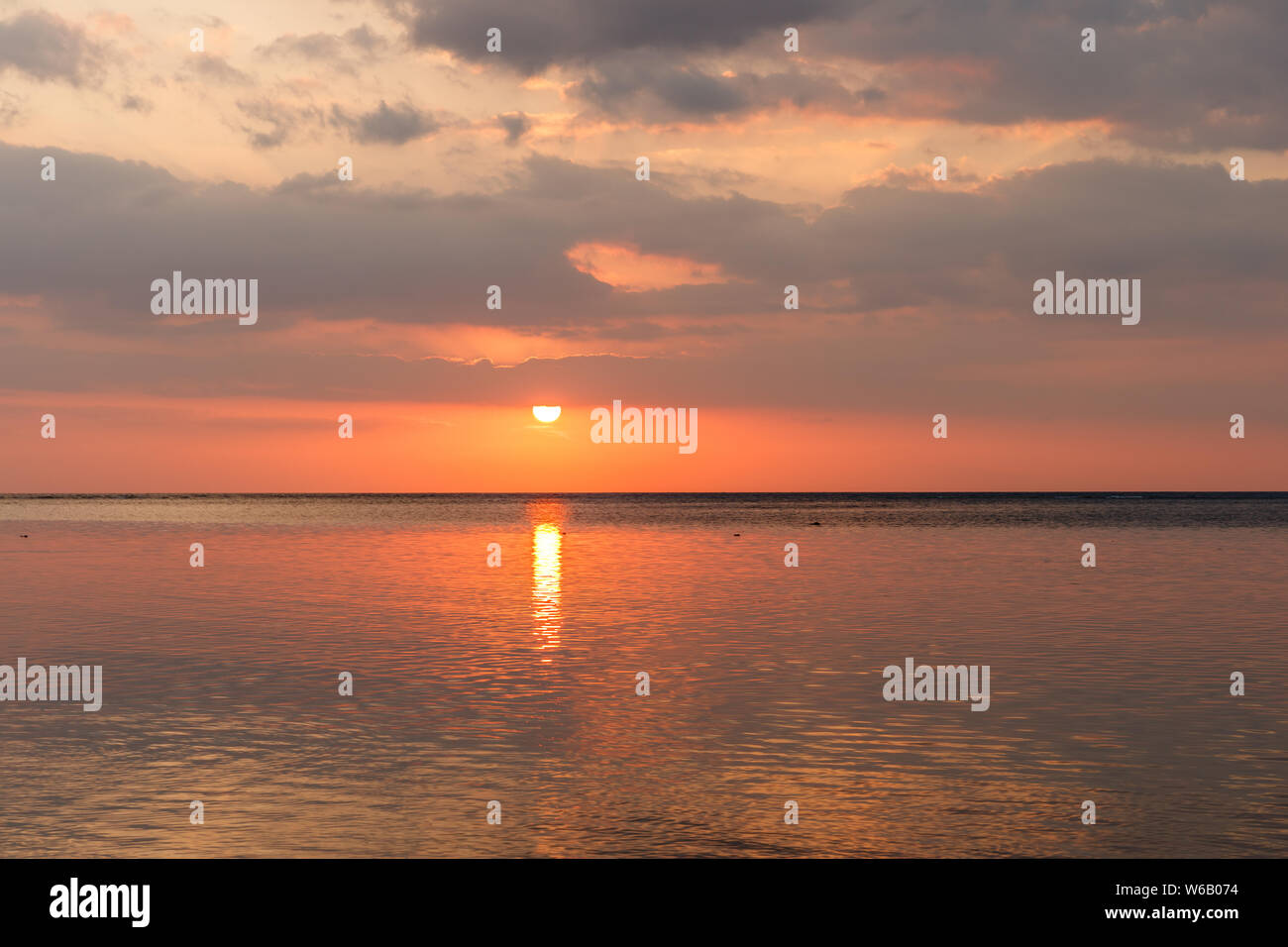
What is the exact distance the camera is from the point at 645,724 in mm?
20484

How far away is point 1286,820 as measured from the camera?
46.7 feet

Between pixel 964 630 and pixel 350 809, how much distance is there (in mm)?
22314

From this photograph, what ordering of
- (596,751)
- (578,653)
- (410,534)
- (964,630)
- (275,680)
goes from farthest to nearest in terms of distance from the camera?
(410,534) → (964,630) → (578,653) → (275,680) → (596,751)

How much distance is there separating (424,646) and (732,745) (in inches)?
539

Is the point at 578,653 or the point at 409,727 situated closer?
the point at 409,727

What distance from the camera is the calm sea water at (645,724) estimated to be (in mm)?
14000

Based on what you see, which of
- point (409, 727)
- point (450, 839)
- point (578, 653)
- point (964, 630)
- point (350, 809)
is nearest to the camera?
point (450, 839)

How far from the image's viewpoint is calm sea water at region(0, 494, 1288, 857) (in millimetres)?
14000

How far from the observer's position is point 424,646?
30234 mm

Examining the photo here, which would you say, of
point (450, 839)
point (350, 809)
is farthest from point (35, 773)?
point (450, 839)
